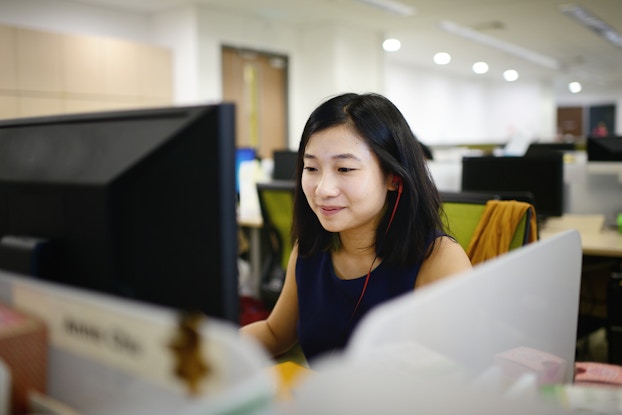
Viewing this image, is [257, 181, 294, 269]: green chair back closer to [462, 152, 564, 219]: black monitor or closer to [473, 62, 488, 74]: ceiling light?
[462, 152, 564, 219]: black monitor

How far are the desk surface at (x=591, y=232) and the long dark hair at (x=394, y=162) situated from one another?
1171 millimetres

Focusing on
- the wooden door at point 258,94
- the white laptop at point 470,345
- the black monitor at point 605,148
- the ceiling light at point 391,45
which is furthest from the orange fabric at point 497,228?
the ceiling light at point 391,45

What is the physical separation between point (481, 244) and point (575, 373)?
79 cm

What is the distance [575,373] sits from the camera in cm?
98

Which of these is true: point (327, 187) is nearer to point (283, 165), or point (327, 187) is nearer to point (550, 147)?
point (283, 165)

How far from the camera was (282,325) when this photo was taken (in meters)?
1.41

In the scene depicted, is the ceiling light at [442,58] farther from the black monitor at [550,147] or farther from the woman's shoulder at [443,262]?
the woman's shoulder at [443,262]

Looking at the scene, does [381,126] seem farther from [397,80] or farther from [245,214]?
[397,80]

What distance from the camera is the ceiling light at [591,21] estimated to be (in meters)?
7.10

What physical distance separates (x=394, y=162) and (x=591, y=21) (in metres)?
7.86

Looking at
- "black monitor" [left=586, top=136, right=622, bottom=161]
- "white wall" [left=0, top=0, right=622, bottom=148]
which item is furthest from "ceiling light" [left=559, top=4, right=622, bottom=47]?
"black monitor" [left=586, top=136, right=622, bottom=161]

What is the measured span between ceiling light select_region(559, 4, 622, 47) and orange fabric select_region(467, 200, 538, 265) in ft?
20.2

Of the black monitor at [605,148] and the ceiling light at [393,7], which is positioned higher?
the ceiling light at [393,7]

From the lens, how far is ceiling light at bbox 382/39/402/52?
8758mm
